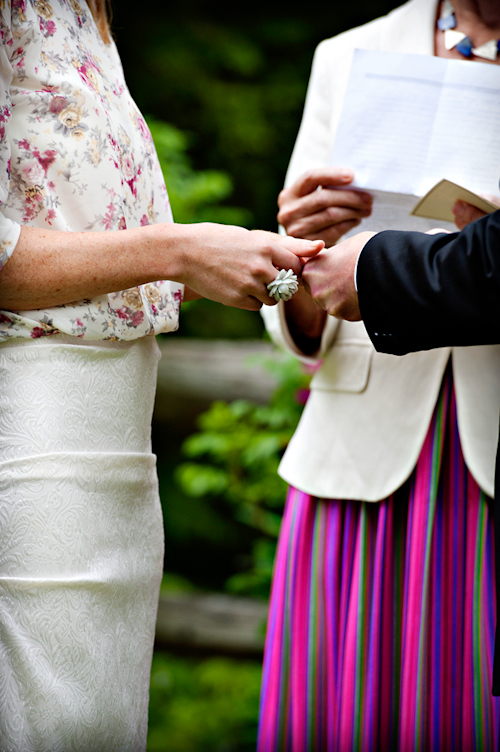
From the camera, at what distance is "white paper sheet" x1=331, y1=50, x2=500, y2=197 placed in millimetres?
1226

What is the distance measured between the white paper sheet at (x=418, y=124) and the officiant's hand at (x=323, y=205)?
0.03m

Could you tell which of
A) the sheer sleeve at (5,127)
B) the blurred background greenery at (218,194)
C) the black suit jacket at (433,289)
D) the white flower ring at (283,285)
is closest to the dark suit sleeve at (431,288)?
the black suit jacket at (433,289)

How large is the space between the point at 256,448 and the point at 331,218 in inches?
63.3

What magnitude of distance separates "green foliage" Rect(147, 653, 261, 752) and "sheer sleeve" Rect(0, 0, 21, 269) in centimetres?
257

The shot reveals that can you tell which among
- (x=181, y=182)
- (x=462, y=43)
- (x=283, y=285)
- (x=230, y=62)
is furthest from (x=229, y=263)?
(x=230, y=62)

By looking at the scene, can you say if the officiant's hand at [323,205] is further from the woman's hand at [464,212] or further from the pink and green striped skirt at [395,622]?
the pink and green striped skirt at [395,622]

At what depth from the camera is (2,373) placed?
3.17 feet

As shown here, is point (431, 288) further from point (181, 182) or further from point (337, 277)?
point (181, 182)

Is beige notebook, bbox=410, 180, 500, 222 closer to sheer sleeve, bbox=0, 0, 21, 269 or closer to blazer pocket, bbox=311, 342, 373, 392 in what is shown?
blazer pocket, bbox=311, 342, 373, 392

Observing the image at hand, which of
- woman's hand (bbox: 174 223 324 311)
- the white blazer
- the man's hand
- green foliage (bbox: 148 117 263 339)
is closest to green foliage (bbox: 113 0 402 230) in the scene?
green foliage (bbox: 148 117 263 339)

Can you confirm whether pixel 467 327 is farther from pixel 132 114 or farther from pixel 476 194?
pixel 132 114

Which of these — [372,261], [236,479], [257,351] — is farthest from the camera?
[257,351]

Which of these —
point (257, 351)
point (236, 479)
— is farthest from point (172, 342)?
point (236, 479)

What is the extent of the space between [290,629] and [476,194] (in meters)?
0.94
